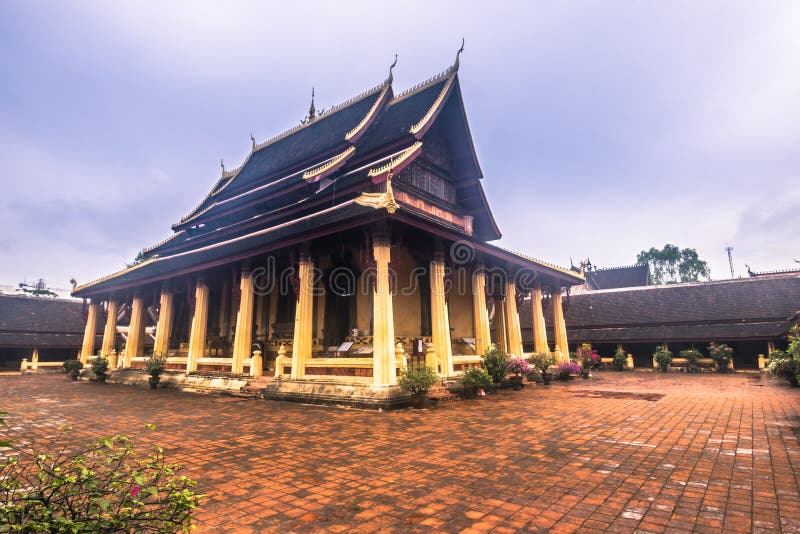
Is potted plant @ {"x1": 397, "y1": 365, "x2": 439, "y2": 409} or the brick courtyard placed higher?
potted plant @ {"x1": 397, "y1": 365, "x2": 439, "y2": 409}

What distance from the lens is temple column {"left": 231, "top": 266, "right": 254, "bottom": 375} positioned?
13055 mm

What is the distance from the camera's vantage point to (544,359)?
15203 mm

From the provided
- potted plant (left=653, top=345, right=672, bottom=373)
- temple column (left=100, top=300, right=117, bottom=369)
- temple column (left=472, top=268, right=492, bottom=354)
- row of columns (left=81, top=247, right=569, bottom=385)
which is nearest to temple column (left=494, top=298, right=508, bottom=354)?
row of columns (left=81, top=247, right=569, bottom=385)

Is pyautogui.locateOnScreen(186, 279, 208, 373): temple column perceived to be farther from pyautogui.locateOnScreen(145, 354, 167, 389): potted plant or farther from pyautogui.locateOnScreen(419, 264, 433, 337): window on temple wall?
pyautogui.locateOnScreen(419, 264, 433, 337): window on temple wall

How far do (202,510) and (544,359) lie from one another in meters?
13.5

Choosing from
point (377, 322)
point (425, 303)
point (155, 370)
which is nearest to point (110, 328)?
point (155, 370)

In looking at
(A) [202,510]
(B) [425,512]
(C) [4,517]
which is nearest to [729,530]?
(B) [425,512]

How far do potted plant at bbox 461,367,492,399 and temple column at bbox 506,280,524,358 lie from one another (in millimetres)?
4456

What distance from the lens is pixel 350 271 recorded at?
1448cm

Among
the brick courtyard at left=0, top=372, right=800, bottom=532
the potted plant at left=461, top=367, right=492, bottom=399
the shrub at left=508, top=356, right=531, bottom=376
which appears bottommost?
the brick courtyard at left=0, top=372, right=800, bottom=532

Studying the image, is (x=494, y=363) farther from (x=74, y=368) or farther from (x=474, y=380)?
(x=74, y=368)

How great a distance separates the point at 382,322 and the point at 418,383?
1.58 m

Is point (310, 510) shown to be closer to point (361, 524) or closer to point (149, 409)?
point (361, 524)

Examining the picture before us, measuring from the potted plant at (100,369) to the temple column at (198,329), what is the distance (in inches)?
219
